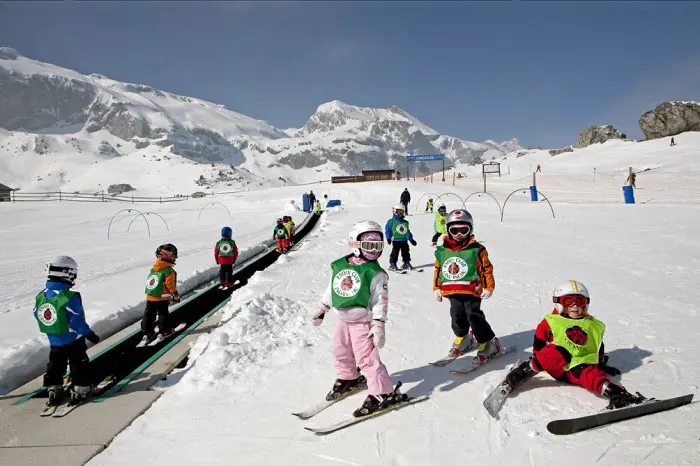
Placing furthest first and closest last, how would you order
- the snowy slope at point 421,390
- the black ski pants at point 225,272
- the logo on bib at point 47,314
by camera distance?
the black ski pants at point 225,272
the logo on bib at point 47,314
the snowy slope at point 421,390

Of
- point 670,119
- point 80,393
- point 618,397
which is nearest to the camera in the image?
point 618,397

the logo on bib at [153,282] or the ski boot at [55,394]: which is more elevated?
the logo on bib at [153,282]

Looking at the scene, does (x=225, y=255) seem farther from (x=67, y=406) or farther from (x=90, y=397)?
(x=67, y=406)

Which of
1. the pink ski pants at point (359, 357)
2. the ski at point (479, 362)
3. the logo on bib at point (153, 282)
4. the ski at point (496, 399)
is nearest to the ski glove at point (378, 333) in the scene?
the pink ski pants at point (359, 357)

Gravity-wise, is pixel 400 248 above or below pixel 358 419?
above

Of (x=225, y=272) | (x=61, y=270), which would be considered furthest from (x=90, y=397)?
Answer: (x=225, y=272)

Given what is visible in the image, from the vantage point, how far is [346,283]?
3.88 m

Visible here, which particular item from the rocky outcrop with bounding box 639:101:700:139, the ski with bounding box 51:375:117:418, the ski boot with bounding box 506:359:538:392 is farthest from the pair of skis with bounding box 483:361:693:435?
the rocky outcrop with bounding box 639:101:700:139

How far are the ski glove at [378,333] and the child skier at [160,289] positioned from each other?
4.16 m

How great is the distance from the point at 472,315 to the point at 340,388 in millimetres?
1728

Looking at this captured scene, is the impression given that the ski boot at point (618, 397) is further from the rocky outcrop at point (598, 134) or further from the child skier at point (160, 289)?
the rocky outcrop at point (598, 134)

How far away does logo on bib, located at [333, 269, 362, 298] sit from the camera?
383 centimetres

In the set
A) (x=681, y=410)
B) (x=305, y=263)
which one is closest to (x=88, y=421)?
(x=681, y=410)

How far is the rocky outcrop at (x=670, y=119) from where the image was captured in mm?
53125
